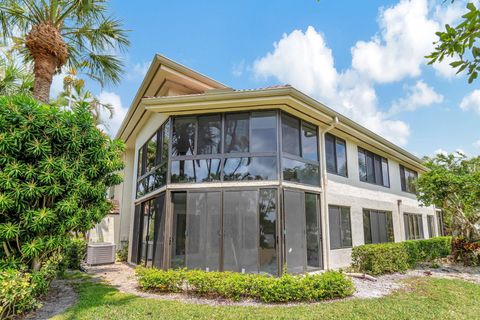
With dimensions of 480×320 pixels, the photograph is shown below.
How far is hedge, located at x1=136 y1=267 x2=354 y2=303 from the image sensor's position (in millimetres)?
7109

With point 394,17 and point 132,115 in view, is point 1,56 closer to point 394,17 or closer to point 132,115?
point 132,115

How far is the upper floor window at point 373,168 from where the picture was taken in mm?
14281

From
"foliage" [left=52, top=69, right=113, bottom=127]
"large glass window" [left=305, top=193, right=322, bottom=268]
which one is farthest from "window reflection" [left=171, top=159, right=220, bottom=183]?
"foliage" [left=52, top=69, right=113, bottom=127]

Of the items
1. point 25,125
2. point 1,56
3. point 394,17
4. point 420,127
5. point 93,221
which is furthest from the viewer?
point 420,127

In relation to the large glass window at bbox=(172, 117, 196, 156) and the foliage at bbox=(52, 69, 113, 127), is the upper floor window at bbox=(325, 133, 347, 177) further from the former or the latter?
the foliage at bbox=(52, 69, 113, 127)

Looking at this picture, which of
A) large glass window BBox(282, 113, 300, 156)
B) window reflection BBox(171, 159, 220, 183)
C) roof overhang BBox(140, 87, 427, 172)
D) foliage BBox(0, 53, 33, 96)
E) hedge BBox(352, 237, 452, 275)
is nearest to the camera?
roof overhang BBox(140, 87, 427, 172)

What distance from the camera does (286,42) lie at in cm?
1223

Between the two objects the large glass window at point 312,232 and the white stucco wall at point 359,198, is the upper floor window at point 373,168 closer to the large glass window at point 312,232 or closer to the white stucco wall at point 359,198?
the white stucco wall at point 359,198

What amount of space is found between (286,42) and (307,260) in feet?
28.3

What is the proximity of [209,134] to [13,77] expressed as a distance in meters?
8.00

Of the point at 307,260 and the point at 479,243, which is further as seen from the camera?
the point at 479,243

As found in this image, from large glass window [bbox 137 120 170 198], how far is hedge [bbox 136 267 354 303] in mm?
3549

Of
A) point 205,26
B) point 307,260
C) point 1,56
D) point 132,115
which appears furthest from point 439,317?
point 1,56

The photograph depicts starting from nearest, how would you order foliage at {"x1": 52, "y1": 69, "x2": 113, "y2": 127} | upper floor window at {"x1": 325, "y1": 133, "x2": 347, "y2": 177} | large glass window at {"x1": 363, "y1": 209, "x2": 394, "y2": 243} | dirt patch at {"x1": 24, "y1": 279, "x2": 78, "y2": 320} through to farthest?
1. dirt patch at {"x1": 24, "y1": 279, "x2": 78, "y2": 320}
2. upper floor window at {"x1": 325, "y1": 133, "x2": 347, "y2": 177}
3. large glass window at {"x1": 363, "y1": 209, "x2": 394, "y2": 243}
4. foliage at {"x1": 52, "y1": 69, "x2": 113, "y2": 127}
